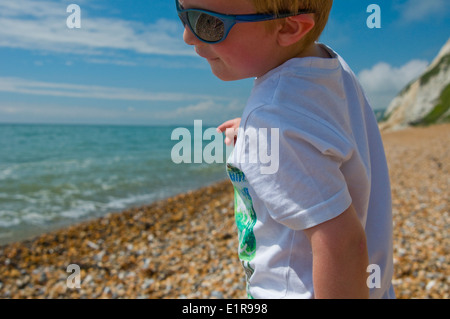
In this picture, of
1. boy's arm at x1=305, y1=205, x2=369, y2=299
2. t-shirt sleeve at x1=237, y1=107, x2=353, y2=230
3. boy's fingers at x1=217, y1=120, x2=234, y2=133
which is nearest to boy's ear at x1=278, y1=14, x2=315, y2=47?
t-shirt sleeve at x1=237, y1=107, x2=353, y2=230

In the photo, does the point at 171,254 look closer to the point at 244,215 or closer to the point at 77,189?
the point at 244,215

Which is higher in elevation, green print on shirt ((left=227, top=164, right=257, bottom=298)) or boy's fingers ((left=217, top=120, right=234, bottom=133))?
boy's fingers ((left=217, top=120, right=234, bottom=133))

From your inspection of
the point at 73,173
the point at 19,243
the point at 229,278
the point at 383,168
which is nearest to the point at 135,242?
the point at 19,243

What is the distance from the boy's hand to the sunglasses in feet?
1.87

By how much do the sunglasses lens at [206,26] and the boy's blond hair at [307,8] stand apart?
0.14 metres

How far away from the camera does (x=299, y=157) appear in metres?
1.01

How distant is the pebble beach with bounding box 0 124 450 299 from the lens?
471 cm

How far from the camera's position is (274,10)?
1162 mm

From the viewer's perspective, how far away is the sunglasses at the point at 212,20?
1.18 meters

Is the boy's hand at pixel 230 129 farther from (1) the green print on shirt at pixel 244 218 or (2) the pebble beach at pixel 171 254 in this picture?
(2) the pebble beach at pixel 171 254

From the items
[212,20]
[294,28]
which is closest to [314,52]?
[294,28]

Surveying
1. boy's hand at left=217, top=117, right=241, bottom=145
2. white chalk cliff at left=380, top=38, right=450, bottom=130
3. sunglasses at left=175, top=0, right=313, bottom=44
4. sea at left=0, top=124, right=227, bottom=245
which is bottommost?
boy's hand at left=217, top=117, right=241, bottom=145

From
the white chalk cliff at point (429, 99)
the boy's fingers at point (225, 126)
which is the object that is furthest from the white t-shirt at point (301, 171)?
the white chalk cliff at point (429, 99)

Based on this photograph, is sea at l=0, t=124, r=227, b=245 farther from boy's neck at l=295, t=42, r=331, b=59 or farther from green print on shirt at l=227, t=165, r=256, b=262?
boy's neck at l=295, t=42, r=331, b=59
